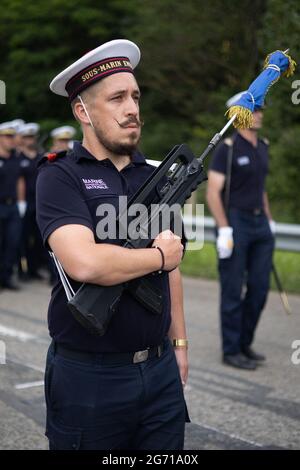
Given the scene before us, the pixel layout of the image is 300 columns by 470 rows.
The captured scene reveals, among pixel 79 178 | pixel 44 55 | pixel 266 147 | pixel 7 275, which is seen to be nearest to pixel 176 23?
pixel 44 55

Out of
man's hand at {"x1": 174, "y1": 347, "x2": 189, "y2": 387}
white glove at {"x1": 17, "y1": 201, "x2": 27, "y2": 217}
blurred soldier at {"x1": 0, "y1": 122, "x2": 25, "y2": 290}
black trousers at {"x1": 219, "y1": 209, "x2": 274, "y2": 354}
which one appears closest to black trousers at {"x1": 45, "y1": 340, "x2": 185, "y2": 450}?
man's hand at {"x1": 174, "y1": 347, "x2": 189, "y2": 387}

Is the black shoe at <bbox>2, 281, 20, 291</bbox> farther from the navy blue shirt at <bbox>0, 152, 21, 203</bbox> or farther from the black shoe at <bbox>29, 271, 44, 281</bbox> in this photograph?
the navy blue shirt at <bbox>0, 152, 21, 203</bbox>

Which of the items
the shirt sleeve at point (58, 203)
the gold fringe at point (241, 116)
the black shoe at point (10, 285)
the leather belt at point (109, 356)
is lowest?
the black shoe at point (10, 285)

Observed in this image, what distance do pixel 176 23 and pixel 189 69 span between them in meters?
1.52

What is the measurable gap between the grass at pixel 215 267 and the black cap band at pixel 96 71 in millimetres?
6334

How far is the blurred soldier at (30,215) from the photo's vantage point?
10391mm

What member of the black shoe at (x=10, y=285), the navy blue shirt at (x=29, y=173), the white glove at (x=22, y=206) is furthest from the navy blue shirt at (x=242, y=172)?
the white glove at (x=22, y=206)

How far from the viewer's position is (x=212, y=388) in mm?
5152

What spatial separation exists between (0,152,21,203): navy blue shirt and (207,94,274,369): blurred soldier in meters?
4.53

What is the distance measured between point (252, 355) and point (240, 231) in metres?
1.03

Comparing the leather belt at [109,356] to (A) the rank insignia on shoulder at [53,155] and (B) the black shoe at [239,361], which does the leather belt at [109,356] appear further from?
(B) the black shoe at [239,361]

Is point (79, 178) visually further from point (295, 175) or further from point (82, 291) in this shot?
point (295, 175)

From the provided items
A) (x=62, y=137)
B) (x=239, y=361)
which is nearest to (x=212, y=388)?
(x=239, y=361)

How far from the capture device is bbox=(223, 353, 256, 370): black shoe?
563 centimetres
